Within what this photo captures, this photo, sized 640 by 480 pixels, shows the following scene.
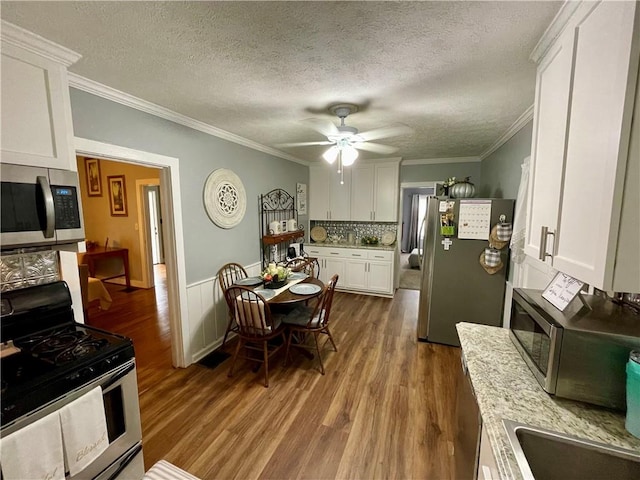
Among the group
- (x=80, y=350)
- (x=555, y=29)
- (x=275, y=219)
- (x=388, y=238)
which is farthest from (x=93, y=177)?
(x=555, y=29)

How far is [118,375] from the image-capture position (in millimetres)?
1329

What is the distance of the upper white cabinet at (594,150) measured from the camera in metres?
0.75

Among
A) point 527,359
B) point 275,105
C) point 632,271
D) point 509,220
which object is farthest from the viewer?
point 509,220

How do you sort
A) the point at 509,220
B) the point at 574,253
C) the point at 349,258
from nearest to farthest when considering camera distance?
the point at 574,253 < the point at 509,220 < the point at 349,258

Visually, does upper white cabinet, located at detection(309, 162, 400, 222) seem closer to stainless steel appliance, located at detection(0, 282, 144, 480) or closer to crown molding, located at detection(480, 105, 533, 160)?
crown molding, located at detection(480, 105, 533, 160)

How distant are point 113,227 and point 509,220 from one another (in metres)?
6.32

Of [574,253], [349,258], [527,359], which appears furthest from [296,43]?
[349,258]

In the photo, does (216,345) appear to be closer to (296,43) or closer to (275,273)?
(275,273)

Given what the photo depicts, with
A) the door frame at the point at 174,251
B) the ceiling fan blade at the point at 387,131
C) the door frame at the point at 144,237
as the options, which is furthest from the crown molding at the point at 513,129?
the door frame at the point at 144,237

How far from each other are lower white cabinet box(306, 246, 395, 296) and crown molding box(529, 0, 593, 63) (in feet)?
11.2

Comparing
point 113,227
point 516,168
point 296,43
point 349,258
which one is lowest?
point 349,258

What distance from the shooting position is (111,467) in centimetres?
131

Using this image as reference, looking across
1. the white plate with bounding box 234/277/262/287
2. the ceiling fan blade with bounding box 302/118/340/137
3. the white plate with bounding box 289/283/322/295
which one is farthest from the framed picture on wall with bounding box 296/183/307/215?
the ceiling fan blade with bounding box 302/118/340/137

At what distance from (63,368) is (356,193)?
176 inches
